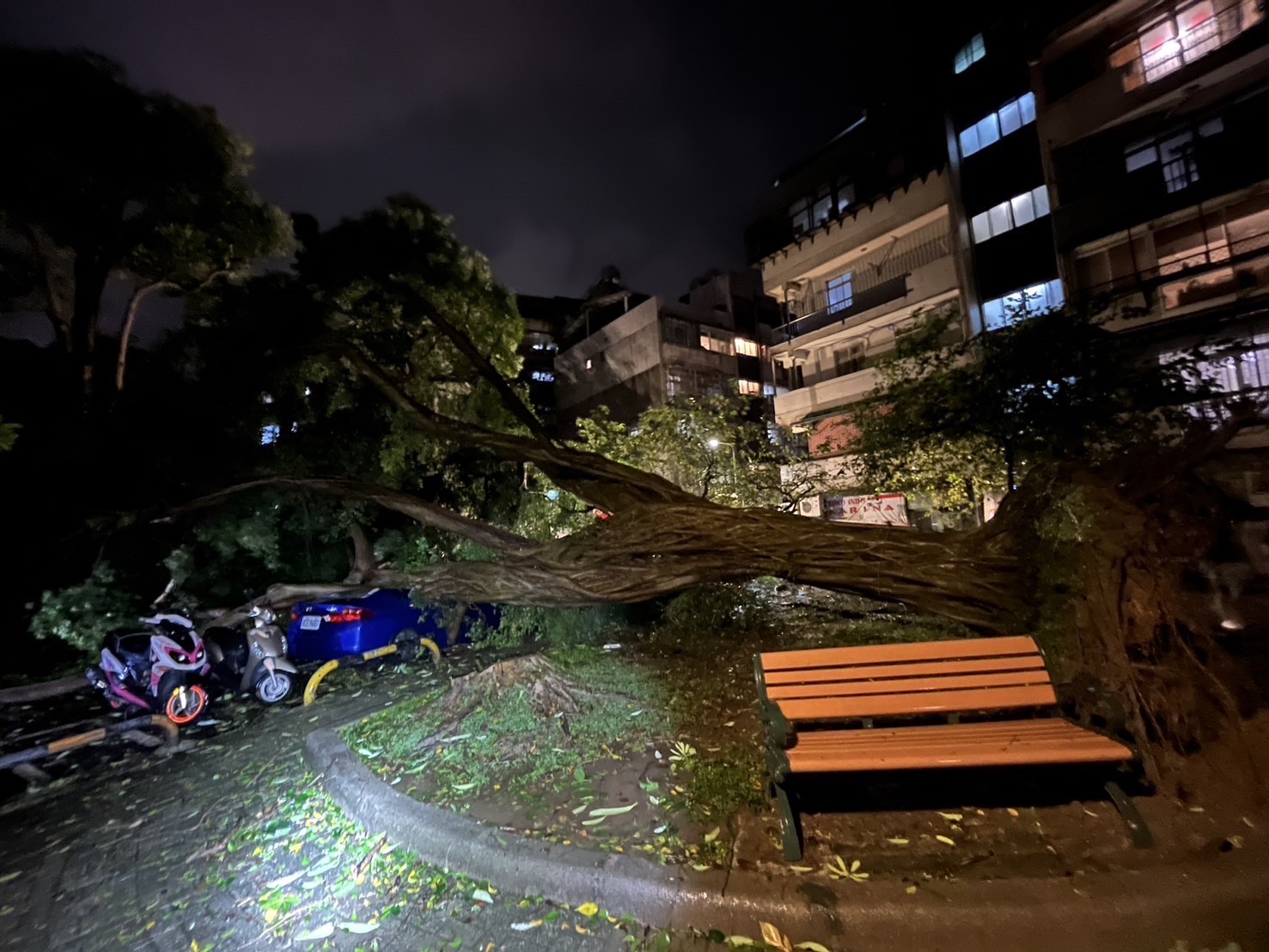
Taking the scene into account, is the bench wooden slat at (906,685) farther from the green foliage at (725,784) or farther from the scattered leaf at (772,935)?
the scattered leaf at (772,935)

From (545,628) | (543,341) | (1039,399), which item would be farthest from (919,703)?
(543,341)

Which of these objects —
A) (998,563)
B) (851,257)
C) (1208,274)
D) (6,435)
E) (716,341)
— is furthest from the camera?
(716,341)

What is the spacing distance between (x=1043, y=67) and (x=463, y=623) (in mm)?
21418

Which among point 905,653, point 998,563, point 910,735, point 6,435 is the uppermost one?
point 6,435

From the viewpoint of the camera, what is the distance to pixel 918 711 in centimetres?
372

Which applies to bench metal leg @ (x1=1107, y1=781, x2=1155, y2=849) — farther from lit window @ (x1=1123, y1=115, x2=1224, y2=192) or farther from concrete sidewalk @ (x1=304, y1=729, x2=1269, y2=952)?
lit window @ (x1=1123, y1=115, x2=1224, y2=192)

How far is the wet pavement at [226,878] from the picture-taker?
2.88 meters

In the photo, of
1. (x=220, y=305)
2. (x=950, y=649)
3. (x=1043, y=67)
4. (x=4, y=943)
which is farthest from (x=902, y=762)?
(x=1043, y=67)

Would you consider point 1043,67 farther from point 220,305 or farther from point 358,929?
point 358,929

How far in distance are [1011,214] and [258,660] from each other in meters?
21.6

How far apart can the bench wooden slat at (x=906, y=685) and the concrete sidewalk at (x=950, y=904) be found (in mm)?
1090

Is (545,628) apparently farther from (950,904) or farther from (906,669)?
(950,904)

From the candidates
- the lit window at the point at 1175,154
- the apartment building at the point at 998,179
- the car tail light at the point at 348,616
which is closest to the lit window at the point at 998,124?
the apartment building at the point at 998,179

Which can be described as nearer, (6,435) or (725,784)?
(725,784)
